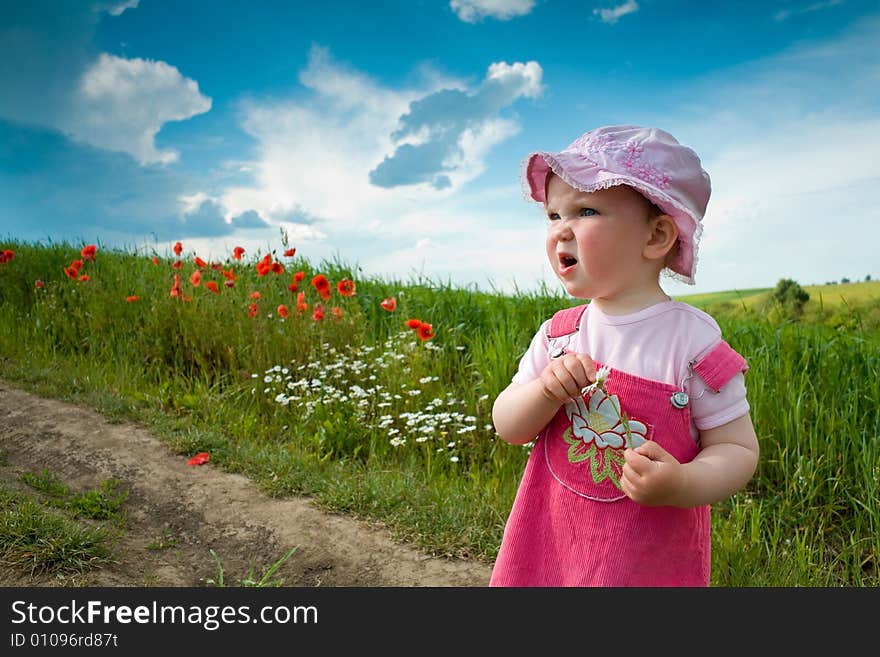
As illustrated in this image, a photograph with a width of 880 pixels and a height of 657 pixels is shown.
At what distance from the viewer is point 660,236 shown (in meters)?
1.99

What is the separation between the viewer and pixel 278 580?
339 centimetres

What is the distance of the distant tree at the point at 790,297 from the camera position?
5.40m

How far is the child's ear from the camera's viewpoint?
197cm

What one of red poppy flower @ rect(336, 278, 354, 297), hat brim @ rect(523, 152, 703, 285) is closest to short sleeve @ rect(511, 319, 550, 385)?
hat brim @ rect(523, 152, 703, 285)

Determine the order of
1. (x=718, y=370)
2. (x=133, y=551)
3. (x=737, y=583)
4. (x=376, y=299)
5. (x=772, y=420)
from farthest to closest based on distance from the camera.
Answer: (x=376, y=299)
(x=772, y=420)
(x=133, y=551)
(x=737, y=583)
(x=718, y=370)

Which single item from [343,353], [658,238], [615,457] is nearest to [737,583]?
[615,457]

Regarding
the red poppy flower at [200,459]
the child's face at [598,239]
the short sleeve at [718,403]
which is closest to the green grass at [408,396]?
the red poppy flower at [200,459]

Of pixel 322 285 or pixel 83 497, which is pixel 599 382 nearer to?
pixel 83 497

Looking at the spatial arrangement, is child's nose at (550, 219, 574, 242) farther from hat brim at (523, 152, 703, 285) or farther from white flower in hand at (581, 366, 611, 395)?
white flower in hand at (581, 366, 611, 395)

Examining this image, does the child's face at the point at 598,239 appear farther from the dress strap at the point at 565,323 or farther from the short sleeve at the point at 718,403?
the short sleeve at the point at 718,403

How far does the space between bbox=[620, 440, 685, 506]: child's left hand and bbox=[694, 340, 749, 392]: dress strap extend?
0.23m

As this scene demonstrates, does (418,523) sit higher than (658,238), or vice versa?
(658,238)

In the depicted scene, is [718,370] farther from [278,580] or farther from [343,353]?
[343,353]

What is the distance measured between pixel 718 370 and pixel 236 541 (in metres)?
2.72
